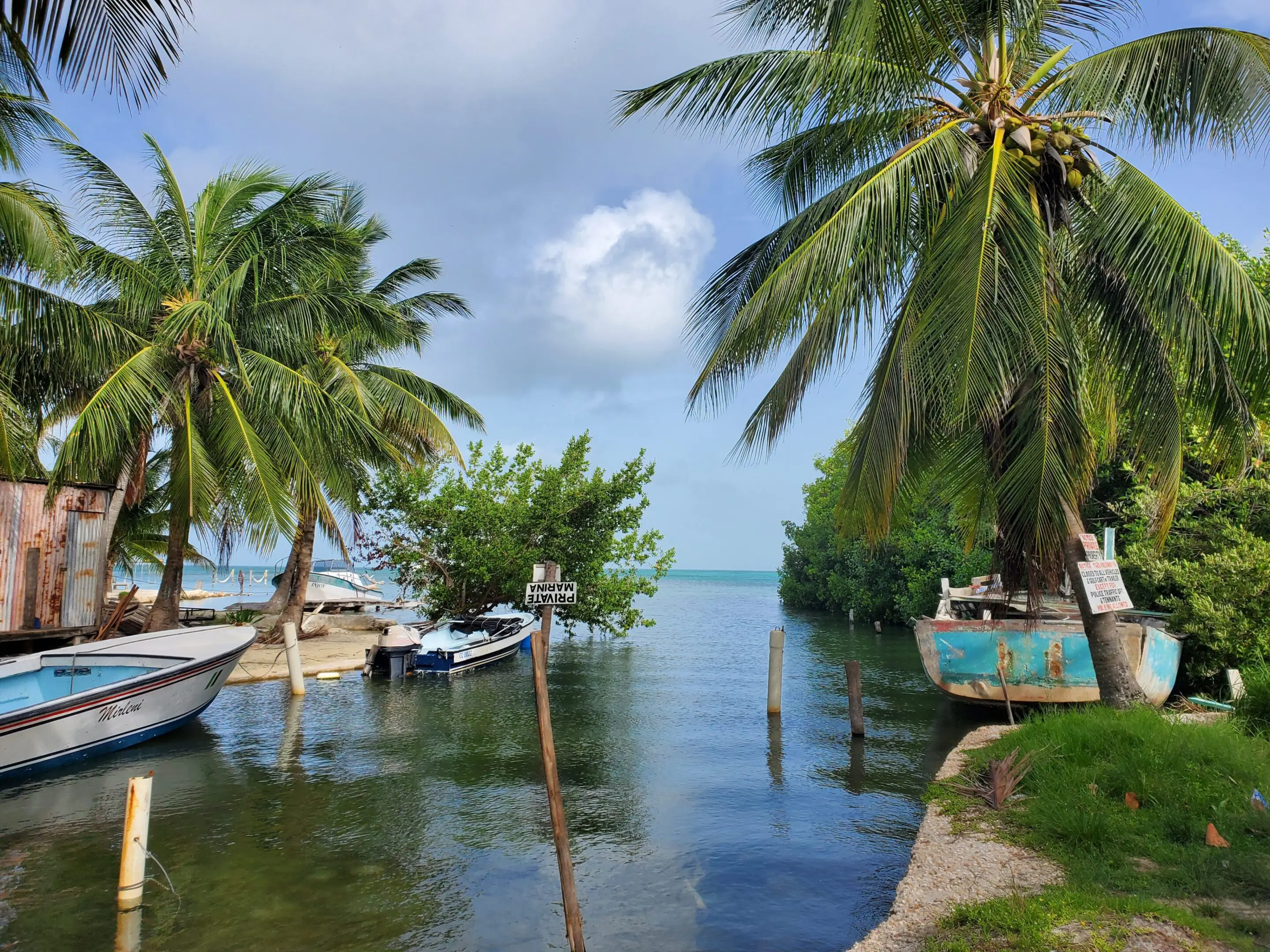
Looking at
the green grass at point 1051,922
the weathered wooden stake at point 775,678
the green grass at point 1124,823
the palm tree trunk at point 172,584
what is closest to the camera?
the green grass at point 1051,922

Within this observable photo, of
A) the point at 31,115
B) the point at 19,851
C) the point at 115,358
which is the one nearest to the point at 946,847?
the point at 19,851

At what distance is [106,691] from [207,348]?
25.0ft

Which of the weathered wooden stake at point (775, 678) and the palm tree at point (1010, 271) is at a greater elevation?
the palm tree at point (1010, 271)

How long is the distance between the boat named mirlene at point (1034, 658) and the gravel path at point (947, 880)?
7.62 metres

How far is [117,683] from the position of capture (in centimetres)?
1213

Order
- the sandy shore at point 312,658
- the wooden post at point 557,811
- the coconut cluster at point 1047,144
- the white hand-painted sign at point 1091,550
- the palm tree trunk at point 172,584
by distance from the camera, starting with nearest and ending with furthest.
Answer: the wooden post at point 557,811, the coconut cluster at point 1047,144, the white hand-painted sign at point 1091,550, the palm tree trunk at point 172,584, the sandy shore at point 312,658

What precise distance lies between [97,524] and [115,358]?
11.8ft

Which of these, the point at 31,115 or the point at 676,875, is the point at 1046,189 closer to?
the point at 676,875

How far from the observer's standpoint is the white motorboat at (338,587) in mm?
35344

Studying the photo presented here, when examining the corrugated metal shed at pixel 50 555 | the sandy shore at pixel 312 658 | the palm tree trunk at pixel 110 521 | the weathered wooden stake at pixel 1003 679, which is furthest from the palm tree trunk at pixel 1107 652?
the palm tree trunk at pixel 110 521

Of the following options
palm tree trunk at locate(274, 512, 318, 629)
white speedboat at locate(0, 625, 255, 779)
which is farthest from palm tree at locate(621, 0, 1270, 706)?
palm tree trunk at locate(274, 512, 318, 629)

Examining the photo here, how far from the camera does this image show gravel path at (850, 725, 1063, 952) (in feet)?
18.3

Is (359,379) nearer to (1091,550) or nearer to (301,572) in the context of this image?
(301,572)

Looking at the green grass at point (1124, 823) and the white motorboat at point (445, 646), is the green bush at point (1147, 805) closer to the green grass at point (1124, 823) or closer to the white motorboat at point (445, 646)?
the green grass at point (1124, 823)
